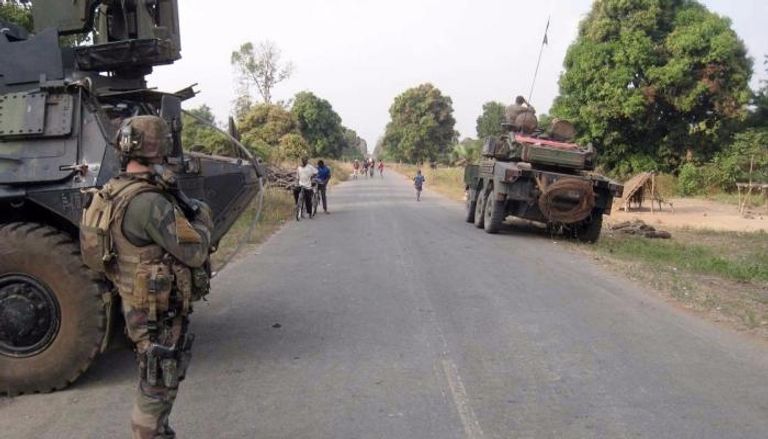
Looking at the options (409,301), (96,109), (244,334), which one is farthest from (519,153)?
(96,109)

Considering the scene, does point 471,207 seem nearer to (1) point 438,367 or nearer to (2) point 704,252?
(2) point 704,252

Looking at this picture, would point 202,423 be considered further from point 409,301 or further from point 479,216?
point 479,216

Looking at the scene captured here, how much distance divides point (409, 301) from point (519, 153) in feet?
24.3

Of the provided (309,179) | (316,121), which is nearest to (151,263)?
(309,179)

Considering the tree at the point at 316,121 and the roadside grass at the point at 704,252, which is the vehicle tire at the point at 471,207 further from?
the tree at the point at 316,121

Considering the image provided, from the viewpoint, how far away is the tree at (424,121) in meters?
62.4

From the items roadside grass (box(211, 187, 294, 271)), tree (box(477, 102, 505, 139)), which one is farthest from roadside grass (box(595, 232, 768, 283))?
tree (box(477, 102, 505, 139))

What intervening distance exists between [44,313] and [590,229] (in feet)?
36.1

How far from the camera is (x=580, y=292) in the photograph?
27.0 ft

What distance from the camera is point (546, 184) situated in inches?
518

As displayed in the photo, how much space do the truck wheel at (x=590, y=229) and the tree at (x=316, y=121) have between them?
37591 millimetres

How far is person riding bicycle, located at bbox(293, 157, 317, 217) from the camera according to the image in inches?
696

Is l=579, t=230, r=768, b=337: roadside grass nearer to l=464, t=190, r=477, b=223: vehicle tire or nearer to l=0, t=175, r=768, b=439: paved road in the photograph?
l=0, t=175, r=768, b=439: paved road

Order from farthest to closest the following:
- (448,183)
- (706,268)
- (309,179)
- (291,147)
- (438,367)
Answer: (448,183) → (291,147) → (309,179) → (706,268) → (438,367)
